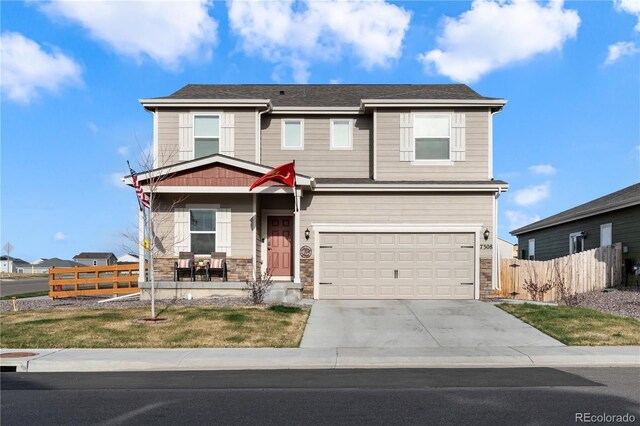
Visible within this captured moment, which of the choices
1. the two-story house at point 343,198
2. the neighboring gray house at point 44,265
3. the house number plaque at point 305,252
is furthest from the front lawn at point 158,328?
the neighboring gray house at point 44,265

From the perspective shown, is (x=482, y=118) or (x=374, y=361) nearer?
(x=374, y=361)

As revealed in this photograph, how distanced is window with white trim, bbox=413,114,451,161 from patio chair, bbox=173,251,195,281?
8.03 m

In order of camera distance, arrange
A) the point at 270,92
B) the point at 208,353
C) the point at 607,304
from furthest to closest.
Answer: the point at 270,92, the point at 607,304, the point at 208,353

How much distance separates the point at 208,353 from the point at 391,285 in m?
8.25

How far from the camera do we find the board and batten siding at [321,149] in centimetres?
1934

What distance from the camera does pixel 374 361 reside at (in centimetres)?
1040

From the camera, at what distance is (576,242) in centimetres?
2698

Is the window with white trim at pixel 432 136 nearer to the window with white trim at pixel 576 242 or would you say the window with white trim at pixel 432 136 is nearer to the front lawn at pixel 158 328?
the front lawn at pixel 158 328

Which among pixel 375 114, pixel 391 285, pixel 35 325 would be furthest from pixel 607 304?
pixel 35 325

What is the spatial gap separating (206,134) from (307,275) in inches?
231

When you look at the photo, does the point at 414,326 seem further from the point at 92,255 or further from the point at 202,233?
the point at 92,255

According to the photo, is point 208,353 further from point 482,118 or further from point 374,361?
point 482,118

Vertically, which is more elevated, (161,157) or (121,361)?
(161,157)

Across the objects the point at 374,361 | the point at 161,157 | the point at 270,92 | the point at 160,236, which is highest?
the point at 270,92
